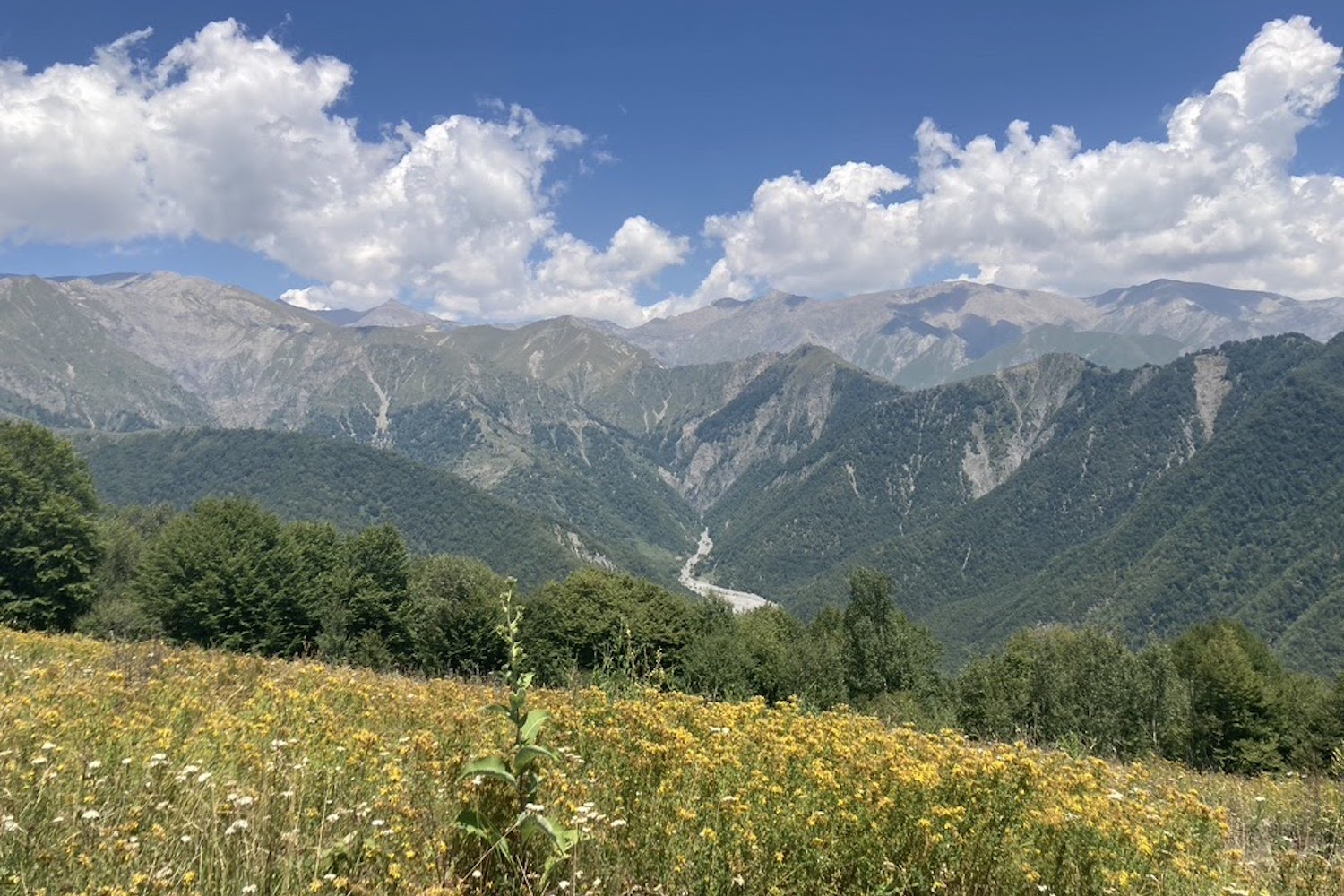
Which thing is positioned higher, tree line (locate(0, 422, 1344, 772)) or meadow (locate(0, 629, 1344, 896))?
meadow (locate(0, 629, 1344, 896))

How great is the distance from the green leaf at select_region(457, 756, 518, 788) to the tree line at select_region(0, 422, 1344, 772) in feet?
122

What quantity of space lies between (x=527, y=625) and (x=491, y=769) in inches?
1632

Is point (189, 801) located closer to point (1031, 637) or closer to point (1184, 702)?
point (1184, 702)

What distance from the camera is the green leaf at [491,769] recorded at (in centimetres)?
401

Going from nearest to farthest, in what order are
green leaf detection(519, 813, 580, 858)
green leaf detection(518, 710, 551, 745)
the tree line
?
green leaf detection(519, 813, 580, 858) < green leaf detection(518, 710, 551, 745) < the tree line

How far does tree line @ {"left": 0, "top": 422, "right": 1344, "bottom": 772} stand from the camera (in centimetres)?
4572

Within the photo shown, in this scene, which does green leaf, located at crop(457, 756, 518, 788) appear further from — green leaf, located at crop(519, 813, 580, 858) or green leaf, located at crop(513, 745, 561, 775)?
green leaf, located at crop(519, 813, 580, 858)

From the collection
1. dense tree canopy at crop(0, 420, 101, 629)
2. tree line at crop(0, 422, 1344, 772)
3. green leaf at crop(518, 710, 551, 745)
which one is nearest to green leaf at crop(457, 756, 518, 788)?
green leaf at crop(518, 710, 551, 745)

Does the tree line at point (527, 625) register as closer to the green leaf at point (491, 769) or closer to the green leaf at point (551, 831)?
the green leaf at point (551, 831)

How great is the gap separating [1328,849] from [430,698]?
905 centimetres

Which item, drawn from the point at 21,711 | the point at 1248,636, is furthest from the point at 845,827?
the point at 1248,636

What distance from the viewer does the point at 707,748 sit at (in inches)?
226

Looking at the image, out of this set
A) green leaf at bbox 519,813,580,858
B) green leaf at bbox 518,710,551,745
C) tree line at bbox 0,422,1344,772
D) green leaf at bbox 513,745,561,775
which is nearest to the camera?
green leaf at bbox 519,813,580,858

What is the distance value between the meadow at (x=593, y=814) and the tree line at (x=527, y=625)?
3551 centimetres
